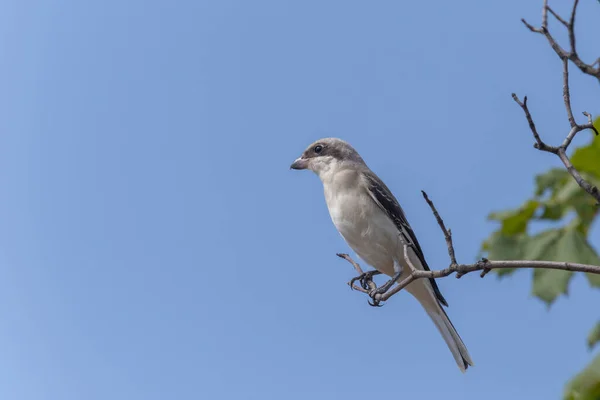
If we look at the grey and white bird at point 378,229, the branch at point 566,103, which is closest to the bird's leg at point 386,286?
the grey and white bird at point 378,229

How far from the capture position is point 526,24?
10.5 ft

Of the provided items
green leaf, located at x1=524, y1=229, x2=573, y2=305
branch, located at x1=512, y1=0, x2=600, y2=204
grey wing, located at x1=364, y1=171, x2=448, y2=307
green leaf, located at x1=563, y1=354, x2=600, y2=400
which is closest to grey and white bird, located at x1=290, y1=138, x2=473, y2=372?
grey wing, located at x1=364, y1=171, x2=448, y2=307

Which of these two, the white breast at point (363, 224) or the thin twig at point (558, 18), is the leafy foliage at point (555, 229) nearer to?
the thin twig at point (558, 18)

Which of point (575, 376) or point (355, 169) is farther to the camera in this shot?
point (355, 169)

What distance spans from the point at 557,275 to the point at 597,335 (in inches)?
14.1

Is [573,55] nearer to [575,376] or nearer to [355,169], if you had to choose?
[575,376]

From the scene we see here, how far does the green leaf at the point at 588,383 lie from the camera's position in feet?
7.52

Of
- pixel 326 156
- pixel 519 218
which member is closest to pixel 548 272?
pixel 519 218

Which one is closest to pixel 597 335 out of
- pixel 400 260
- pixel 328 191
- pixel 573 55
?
pixel 573 55

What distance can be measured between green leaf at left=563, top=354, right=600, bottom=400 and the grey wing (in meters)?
3.89

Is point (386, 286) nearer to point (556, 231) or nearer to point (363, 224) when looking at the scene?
point (363, 224)

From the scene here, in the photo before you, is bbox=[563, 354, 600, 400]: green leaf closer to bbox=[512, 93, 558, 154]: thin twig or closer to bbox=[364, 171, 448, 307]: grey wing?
bbox=[512, 93, 558, 154]: thin twig

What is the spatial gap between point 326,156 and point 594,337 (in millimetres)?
4073

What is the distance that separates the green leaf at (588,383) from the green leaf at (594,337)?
0.79 metres
